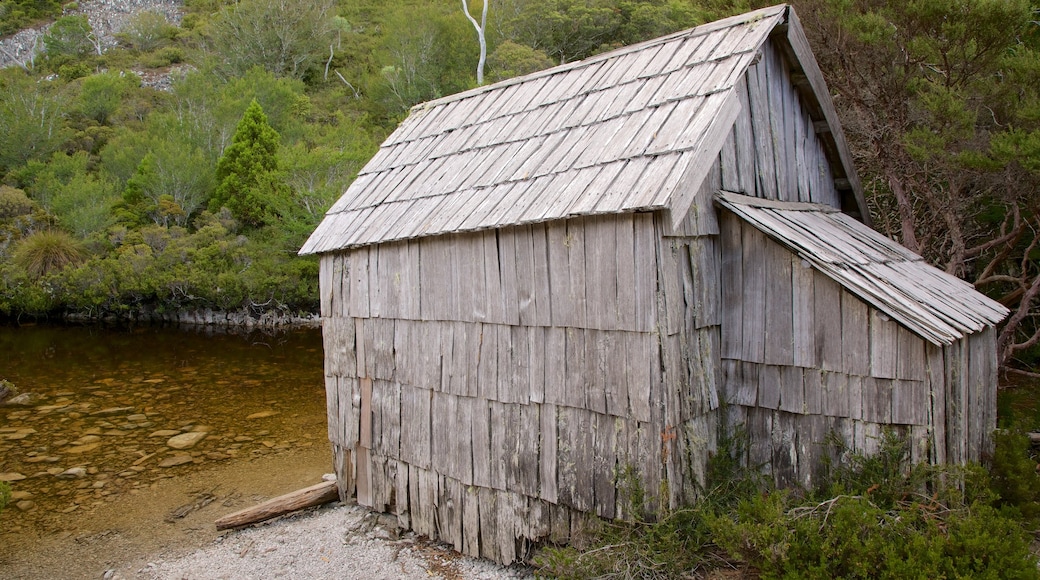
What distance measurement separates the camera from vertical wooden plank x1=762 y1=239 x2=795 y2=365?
15.1ft

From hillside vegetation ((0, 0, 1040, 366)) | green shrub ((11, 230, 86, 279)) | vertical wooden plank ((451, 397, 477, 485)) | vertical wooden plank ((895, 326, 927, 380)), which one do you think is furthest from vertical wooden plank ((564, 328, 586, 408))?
green shrub ((11, 230, 86, 279))

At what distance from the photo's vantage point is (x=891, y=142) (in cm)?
920

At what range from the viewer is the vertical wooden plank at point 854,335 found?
4.26 meters

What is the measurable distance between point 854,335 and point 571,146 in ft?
8.59

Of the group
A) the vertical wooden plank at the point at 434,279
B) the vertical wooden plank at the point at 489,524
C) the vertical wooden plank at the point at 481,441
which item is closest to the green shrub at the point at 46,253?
the vertical wooden plank at the point at 434,279

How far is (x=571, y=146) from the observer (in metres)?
5.35

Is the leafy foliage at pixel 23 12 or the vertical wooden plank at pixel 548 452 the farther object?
the leafy foliage at pixel 23 12

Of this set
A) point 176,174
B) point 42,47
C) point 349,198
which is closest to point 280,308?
point 176,174

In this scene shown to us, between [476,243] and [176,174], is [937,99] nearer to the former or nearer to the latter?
[476,243]

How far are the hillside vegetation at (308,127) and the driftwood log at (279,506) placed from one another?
849cm

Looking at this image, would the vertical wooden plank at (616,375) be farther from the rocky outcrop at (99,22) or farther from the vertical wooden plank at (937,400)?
the rocky outcrop at (99,22)

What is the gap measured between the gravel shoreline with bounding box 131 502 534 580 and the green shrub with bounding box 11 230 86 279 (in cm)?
1855

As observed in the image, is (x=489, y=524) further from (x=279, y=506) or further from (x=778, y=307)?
(x=778, y=307)

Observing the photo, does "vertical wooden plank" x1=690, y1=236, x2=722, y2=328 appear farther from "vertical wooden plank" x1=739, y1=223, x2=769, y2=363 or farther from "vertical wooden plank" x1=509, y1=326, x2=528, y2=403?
"vertical wooden plank" x1=509, y1=326, x2=528, y2=403
